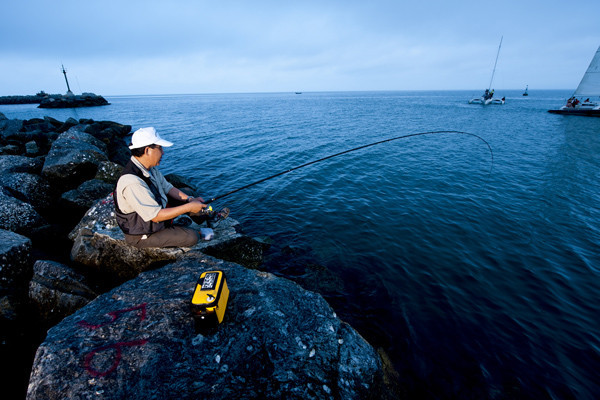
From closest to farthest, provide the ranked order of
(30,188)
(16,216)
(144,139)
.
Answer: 1. (144,139)
2. (16,216)
3. (30,188)

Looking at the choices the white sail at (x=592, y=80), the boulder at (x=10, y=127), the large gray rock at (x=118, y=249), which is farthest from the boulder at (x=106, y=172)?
the white sail at (x=592, y=80)

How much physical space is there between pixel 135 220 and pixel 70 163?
937 cm

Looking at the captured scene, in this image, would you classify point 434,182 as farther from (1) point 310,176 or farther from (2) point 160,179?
(2) point 160,179

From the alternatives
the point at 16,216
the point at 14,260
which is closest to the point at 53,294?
the point at 14,260

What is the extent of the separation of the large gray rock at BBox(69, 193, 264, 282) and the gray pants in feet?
0.79

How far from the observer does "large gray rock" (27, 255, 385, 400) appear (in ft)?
9.31

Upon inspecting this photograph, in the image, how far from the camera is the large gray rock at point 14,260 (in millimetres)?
4887

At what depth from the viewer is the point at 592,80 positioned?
44.0 metres

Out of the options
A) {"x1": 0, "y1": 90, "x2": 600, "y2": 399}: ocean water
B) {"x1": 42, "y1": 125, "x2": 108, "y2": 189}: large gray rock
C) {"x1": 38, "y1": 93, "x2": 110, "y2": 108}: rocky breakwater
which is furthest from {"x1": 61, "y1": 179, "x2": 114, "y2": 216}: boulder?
{"x1": 38, "y1": 93, "x2": 110, "y2": 108}: rocky breakwater

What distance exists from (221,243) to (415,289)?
5.37 meters

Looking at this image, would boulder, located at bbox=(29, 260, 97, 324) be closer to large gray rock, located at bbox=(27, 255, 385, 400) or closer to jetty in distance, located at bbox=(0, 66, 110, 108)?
large gray rock, located at bbox=(27, 255, 385, 400)

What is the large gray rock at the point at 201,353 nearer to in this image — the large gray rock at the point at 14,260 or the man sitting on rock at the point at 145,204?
the man sitting on rock at the point at 145,204

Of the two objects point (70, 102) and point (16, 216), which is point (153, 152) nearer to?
point (16, 216)

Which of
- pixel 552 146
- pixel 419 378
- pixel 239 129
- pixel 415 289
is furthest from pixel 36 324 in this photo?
pixel 552 146
